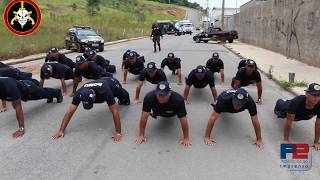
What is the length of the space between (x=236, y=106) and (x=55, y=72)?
5.87m

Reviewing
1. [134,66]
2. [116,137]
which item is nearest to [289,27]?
[134,66]

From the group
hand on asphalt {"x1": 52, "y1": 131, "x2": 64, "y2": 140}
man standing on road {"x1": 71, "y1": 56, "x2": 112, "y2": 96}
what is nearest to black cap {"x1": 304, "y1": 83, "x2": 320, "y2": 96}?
hand on asphalt {"x1": 52, "y1": 131, "x2": 64, "y2": 140}

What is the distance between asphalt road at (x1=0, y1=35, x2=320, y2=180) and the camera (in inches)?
225

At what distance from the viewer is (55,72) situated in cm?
1099

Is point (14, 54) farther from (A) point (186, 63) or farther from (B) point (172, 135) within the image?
(B) point (172, 135)

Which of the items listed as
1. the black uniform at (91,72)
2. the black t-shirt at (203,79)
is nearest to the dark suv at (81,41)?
the black uniform at (91,72)

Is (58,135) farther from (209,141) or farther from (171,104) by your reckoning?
(209,141)

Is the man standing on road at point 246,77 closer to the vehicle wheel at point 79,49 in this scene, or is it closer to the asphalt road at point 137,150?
the asphalt road at point 137,150

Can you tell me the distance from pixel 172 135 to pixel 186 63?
38.8ft

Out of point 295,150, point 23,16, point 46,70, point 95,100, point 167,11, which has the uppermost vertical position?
point 167,11

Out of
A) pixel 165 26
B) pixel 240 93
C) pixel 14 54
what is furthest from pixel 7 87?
pixel 165 26

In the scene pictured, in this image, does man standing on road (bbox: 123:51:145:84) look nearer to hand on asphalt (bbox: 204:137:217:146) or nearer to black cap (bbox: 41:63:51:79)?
black cap (bbox: 41:63:51:79)

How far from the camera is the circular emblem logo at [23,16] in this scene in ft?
53.2

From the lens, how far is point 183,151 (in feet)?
21.8
